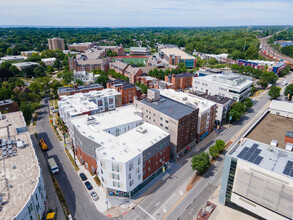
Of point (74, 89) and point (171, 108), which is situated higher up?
point (171, 108)

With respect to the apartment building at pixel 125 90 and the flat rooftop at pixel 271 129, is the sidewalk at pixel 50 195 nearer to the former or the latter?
the apartment building at pixel 125 90

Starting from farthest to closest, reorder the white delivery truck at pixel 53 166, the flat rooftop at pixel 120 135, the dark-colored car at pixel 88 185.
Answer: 1. the white delivery truck at pixel 53 166
2. the dark-colored car at pixel 88 185
3. the flat rooftop at pixel 120 135

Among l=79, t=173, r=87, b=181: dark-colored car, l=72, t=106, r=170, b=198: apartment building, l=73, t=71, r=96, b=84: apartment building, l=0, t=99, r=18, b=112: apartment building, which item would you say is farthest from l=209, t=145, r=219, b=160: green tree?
l=73, t=71, r=96, b=84: apartment building

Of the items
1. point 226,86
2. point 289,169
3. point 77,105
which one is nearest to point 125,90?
point 77,105

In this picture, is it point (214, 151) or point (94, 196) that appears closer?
point (94, 196)

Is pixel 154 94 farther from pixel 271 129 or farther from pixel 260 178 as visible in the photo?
pixel 260 178

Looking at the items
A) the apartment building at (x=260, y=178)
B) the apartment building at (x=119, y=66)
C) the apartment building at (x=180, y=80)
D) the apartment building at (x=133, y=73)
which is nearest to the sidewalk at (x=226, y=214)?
→ the apartment building at (x=260, y=178)
